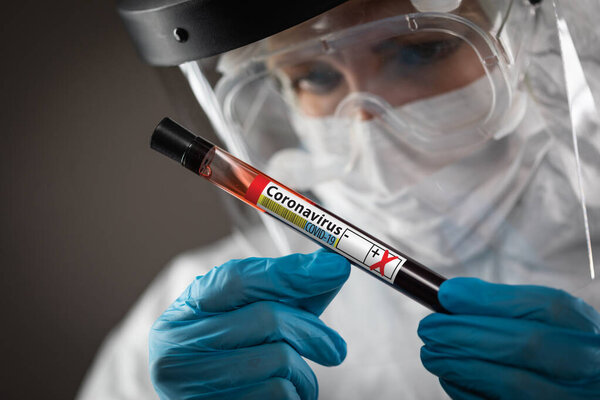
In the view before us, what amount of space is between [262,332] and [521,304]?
0.34 meters

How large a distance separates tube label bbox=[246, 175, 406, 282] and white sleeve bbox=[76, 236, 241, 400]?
2.07ft

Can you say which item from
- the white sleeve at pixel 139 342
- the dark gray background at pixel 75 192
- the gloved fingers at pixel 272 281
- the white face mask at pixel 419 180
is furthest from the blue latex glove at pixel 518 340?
the dark gray background at pixel 75 192

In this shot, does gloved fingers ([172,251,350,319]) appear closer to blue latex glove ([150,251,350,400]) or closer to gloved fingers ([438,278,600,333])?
blue latex glove ([150,251,350,400])

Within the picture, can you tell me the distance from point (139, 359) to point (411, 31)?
0.90 meters

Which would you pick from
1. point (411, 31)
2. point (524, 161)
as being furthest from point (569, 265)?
point (411, 31)

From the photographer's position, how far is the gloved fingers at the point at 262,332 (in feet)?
2.43

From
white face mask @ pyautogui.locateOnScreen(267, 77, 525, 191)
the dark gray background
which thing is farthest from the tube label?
the dark gray background

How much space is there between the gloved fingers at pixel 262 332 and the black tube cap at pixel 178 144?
22cm

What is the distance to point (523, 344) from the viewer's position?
25.8 inches

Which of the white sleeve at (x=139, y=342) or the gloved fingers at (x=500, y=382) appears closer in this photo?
the gloved fingers at (x=500, y=382)

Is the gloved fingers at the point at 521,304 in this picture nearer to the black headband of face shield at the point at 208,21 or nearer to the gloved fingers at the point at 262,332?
the gloved fingers at the point at 262,332

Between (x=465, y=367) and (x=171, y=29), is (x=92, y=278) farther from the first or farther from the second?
(x=465, y=367)

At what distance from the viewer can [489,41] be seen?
31.5 inches

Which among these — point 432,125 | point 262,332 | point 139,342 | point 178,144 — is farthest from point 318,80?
point 139,342
